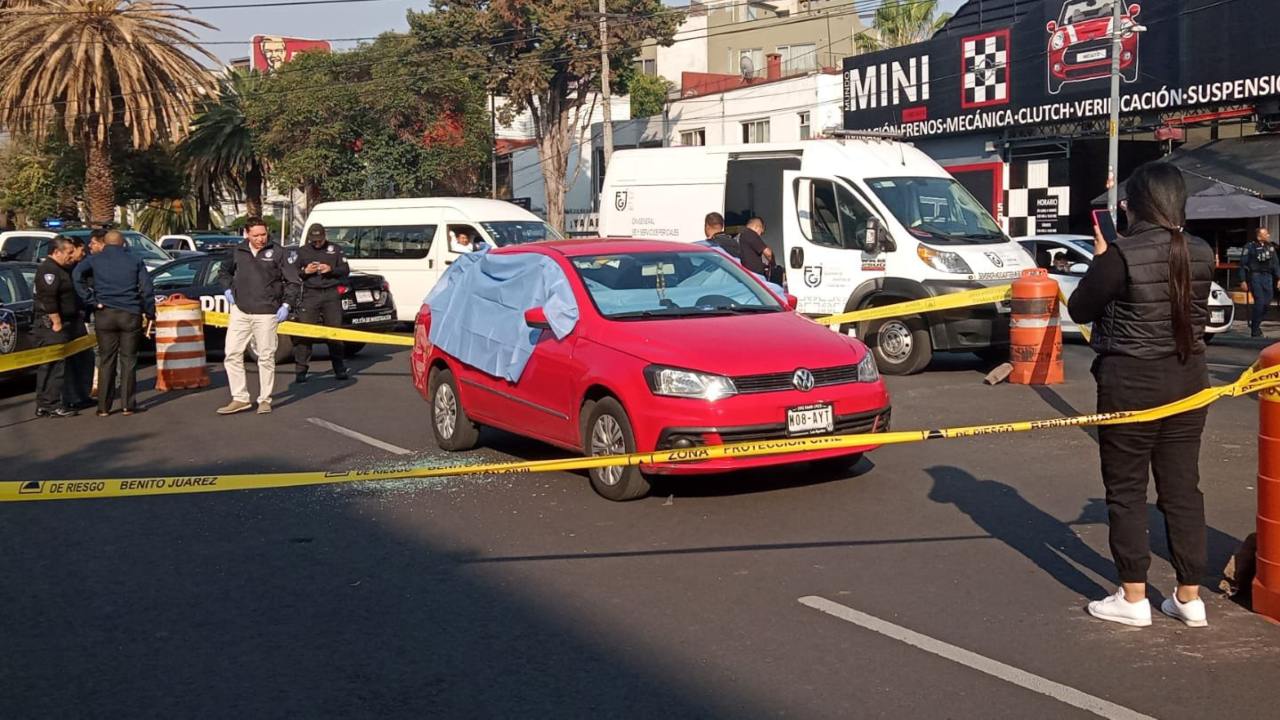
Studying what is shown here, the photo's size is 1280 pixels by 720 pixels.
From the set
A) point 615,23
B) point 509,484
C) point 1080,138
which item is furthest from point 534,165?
point 509,484

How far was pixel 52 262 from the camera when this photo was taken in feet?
43.5

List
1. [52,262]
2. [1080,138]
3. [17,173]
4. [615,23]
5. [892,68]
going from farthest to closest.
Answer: [17,173] < [615,23] < [892,68] < [1080,138] < [52,262]

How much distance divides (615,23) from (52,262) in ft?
116

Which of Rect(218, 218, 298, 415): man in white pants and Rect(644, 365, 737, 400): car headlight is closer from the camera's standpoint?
Rect(644, 365, 737, 400): car headlight

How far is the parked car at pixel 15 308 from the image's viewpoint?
50.3 feet

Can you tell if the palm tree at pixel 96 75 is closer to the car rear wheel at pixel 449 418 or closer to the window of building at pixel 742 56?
the car rear wheel at pixel 449 418

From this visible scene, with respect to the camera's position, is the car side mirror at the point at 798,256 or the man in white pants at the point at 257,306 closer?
the man in white pants at the point at 257,306

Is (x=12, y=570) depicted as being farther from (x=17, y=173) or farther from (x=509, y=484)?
(x=17, y=173)

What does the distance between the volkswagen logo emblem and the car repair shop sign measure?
1871cm

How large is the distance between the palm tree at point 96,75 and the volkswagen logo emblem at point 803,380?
101 feet

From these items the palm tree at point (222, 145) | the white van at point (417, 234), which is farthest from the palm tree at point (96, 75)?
the white van at point (417, 234)

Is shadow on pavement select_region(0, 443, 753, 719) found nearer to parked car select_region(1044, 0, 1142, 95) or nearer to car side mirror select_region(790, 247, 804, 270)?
car side mirror select_region(790, 247, 804, 270)

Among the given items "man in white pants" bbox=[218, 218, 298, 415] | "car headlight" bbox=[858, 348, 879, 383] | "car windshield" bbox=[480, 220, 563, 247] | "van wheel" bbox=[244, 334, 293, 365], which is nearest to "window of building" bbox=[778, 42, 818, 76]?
"car windshield" bbox=[480, 220, 563, 247]

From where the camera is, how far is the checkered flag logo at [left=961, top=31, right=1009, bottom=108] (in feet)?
95.7
